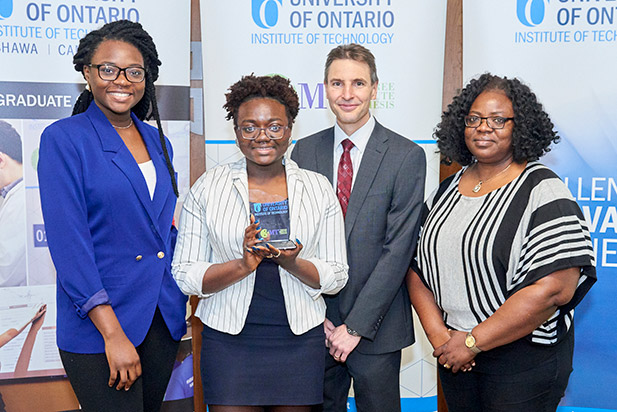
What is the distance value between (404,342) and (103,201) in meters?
1.42

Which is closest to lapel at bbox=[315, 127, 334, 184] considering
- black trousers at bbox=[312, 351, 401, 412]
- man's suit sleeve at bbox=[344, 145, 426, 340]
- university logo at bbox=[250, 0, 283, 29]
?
man's suit sleeve at bbox=[344, 145, 426, 340]

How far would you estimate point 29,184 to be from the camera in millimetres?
3139

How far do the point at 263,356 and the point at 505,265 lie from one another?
37.8 inches

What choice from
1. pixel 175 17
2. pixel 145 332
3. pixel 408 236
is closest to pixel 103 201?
pixel 145 332

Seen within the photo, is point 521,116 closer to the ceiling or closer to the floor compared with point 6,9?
closer to the floor

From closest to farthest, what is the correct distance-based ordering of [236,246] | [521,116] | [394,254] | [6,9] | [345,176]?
[236,246]
[521,116]
[394,254]
[345,176]
[6,9]

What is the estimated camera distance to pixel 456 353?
2.17 m

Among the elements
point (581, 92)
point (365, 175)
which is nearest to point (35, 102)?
point (365, 175)

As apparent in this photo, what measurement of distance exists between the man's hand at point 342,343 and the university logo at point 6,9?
2.42 meters

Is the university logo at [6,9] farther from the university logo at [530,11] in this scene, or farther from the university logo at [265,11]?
the university logo at [530,11]

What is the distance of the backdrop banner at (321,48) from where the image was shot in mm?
3361

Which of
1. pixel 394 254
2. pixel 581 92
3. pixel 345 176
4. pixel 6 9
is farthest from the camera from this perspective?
pixel 581 92

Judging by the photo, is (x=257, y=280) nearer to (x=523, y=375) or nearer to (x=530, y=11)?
(x=523, y=375)

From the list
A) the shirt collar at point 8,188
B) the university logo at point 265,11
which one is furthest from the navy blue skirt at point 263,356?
the university logo at point 265,11
